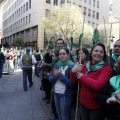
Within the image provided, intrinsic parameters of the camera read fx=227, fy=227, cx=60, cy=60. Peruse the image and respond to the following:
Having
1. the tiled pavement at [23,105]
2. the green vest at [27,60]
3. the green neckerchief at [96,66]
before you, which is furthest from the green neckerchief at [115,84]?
A: the green vest at [27,60]

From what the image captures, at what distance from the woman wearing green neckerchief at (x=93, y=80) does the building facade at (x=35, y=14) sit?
42.2 metres

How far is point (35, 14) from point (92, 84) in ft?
149

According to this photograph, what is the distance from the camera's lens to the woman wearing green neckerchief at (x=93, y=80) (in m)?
3.05

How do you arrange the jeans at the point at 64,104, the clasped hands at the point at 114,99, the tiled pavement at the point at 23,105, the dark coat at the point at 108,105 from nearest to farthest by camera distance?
the clasped hands at the point at 114,99
the dark coat at the point at 108,105
the jeans at the point at 64,104
the tiled pavement at the point at 23,105

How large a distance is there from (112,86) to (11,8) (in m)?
72.2

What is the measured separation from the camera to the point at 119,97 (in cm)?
260

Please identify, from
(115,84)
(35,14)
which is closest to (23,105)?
(115,84)

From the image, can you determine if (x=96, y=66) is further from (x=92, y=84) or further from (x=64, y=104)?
(x=64, y=104)

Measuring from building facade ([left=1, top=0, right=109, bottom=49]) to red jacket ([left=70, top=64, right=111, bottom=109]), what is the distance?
42392 millimetres

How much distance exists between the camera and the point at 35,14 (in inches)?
1855

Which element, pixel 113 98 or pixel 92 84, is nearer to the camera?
pixel 113 98

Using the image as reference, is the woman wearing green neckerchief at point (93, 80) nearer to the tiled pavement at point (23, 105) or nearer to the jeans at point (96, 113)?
the jeans at point (96, 113)

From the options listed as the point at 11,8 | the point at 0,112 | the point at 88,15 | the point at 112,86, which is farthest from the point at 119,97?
the point at 11,8

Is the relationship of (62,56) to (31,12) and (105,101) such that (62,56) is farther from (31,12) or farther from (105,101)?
(31,12)
